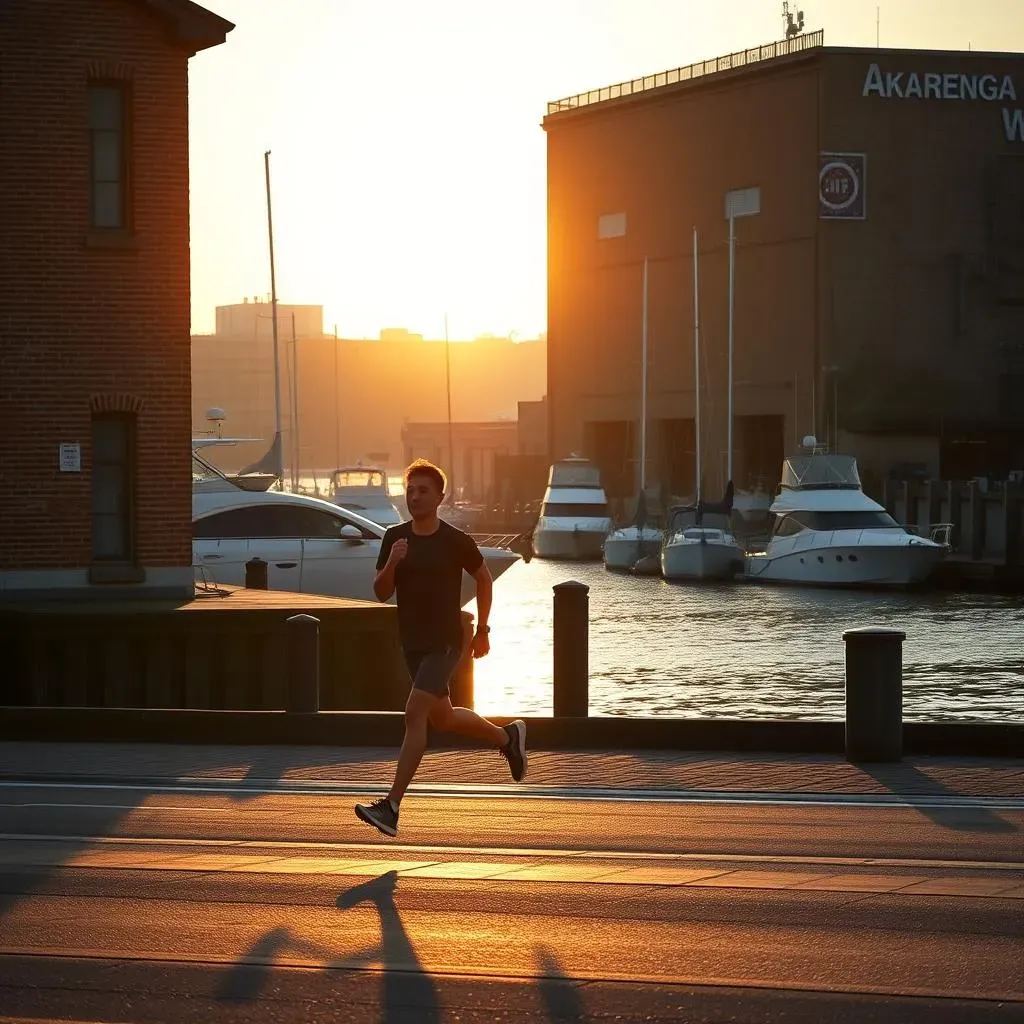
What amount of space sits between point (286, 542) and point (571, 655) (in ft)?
57.4

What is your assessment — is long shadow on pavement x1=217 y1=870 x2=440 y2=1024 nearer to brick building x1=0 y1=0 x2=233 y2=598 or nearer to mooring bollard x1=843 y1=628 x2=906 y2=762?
mooring bollard x1=843 y1=628 x2=906 y2=762

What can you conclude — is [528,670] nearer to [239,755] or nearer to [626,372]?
[239,755]

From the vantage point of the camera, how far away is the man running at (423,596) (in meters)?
10.3

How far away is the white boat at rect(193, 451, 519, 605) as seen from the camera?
106ft

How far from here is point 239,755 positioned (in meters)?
14.8

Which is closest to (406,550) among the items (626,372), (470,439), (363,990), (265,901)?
(265,901)

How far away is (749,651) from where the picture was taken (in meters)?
38.0

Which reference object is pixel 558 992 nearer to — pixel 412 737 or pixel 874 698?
pixel 412 737

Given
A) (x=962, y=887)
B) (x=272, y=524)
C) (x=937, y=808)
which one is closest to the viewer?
(x=962, y=887)

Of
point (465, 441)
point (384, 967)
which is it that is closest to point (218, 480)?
point (384, 967)

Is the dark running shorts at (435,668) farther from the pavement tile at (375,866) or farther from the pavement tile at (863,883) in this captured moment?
the pavement tile at (863,883)

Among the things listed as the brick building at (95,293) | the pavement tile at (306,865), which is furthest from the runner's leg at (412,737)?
the brick building at (95,293)

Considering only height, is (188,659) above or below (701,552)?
above

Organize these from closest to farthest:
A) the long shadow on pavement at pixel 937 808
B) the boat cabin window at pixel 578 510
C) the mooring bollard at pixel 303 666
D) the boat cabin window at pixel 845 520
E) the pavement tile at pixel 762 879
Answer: the pavement tile at pixel 762 879
the long shadow on pavement at pixel 937 808
the mooring bollard at pixel 303 666
the boat cabin window at pixel 845 520
the boat cabin window at pixel 578 510
